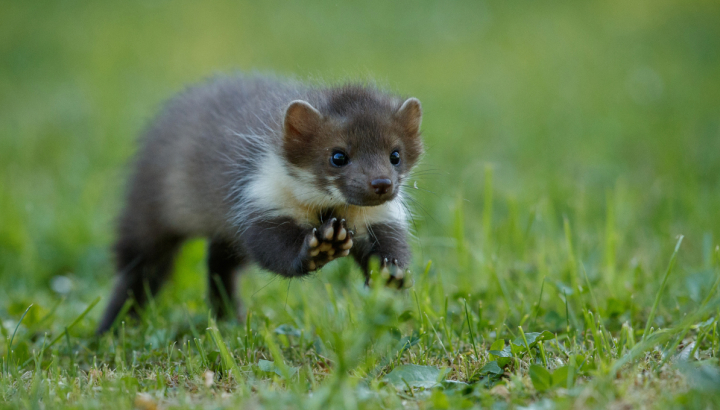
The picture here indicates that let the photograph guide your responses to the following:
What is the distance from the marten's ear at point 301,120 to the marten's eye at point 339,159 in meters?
0.21

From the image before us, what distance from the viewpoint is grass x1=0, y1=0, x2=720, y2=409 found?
345cm

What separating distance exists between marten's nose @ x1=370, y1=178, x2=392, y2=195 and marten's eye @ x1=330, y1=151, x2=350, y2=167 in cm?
28

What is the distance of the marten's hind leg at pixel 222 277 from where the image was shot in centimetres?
545

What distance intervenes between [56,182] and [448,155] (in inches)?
168

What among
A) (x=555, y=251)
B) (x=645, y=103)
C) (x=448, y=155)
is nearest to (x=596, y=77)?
(x=645, y=103)

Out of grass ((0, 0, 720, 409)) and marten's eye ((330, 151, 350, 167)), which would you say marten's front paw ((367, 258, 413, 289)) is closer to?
grass ((0, 0, 720, 409))

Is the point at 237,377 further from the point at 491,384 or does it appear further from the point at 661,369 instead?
the point at 661,369

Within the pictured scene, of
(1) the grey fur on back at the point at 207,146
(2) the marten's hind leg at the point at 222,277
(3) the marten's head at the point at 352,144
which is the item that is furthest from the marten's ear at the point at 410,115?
(2) the marten's hind leg at the point at 222,277

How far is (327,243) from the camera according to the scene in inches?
148

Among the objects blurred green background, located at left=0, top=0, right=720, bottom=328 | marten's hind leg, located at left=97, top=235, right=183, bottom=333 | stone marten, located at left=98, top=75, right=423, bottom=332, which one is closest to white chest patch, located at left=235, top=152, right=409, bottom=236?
stone marten, located at left=98, top=75, right=423, bottom=332

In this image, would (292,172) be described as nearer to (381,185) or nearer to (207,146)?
(381,185)

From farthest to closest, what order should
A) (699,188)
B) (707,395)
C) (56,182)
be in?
(56,182) → (699,188) → (707,395)

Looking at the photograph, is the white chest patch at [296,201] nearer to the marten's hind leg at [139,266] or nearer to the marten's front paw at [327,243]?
the marten's front paw at [327,243]

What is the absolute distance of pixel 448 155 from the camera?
802 centimetres
